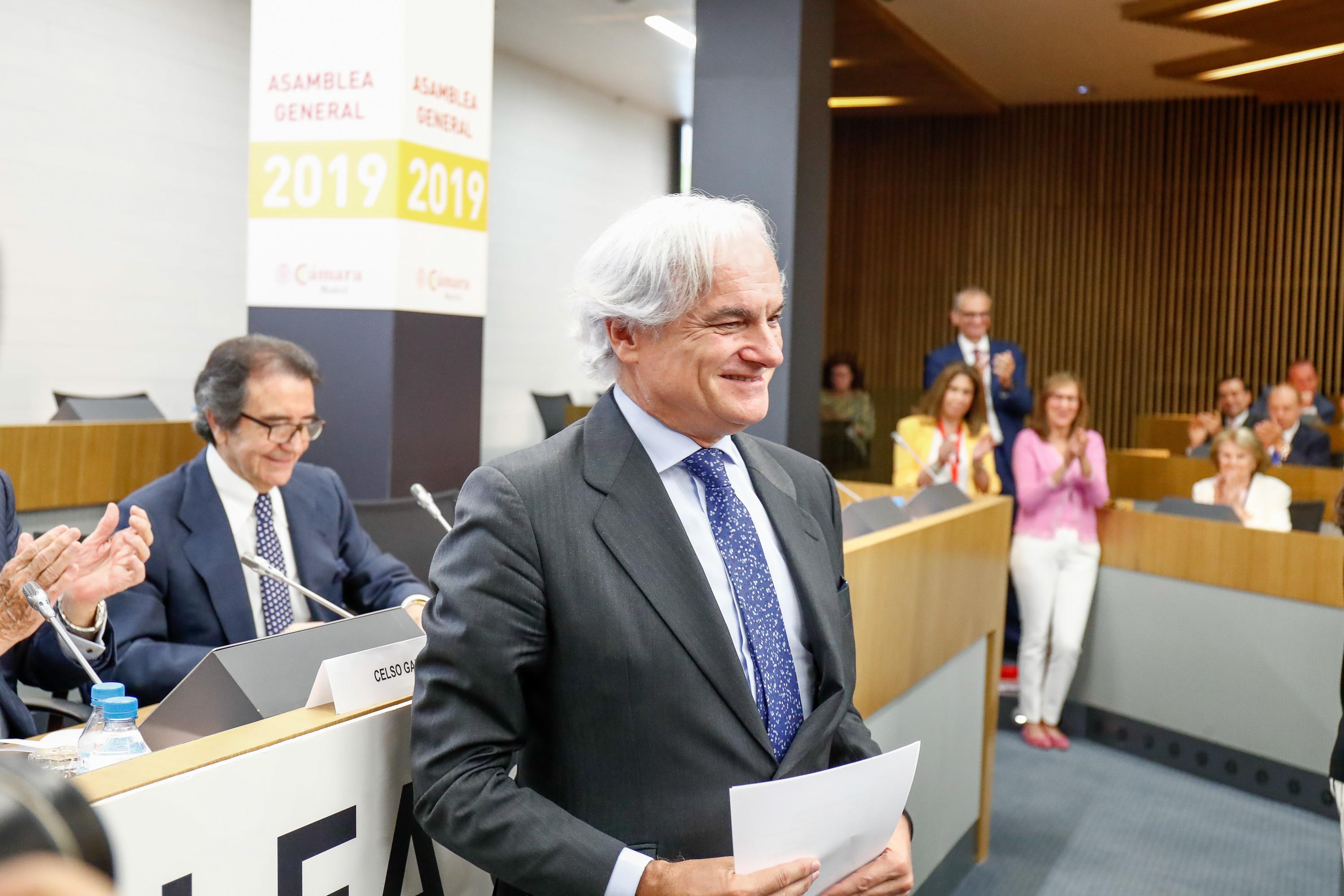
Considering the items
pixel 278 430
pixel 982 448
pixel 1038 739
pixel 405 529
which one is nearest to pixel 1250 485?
pixel 982 448

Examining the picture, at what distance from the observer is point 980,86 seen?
9570mm

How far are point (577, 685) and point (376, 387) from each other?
291cm

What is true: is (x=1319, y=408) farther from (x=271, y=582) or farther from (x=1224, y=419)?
(x=271, y=582)

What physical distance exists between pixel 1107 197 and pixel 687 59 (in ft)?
13.8

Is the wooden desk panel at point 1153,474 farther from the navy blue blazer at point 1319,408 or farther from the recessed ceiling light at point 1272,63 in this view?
the recessed ceiling light at point 1272,63

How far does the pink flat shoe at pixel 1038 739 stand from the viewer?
4770 millimetres

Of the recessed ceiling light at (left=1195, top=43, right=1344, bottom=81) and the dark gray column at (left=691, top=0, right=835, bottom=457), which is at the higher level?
the recessed ceiling light at (left=1195, top=43, right=1344, bottom=81)

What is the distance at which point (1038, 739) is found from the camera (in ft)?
15.7

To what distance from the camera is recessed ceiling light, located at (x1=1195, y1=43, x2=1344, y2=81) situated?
7.59 m

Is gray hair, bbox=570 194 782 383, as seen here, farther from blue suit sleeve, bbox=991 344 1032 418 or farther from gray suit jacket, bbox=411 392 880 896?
blue suit sleeve, bbox=991 344 1032 418


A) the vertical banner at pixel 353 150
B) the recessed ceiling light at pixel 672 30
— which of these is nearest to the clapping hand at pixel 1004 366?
the vertical banner at pixel 353 150

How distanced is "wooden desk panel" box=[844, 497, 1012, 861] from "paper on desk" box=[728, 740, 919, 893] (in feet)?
3.09

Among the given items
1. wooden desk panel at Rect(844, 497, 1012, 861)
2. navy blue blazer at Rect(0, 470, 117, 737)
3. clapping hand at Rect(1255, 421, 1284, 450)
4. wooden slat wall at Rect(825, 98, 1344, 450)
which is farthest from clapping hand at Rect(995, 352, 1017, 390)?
wooden slat wall at Rect(825, 98, 1344, 450)

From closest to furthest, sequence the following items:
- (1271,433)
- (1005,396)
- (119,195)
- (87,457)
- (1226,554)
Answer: (1226,554), (87,457), (1005,396), (119,195), (1271,433)
